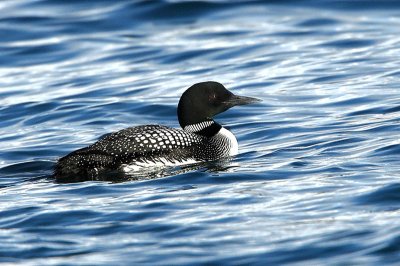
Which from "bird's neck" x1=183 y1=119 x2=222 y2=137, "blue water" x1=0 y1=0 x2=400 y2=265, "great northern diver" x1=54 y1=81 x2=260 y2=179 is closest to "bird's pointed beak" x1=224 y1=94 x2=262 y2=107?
"great northern diver" x1=54 y1=81 x2=260 y2=179

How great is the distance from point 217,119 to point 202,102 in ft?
7.23

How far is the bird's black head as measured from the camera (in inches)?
368

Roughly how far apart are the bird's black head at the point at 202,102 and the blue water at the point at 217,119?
0.46m

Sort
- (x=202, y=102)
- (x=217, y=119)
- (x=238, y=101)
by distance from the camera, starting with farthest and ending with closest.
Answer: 1. (x=217, y=119)
2. (x=238, y=101)
3. (x=202, y=102)

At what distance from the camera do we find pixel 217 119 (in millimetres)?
11633

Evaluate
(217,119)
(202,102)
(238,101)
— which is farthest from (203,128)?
(217,119)

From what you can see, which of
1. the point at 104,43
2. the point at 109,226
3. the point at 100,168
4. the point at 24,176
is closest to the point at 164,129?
the point at 100,168

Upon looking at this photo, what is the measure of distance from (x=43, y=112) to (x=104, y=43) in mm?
3992

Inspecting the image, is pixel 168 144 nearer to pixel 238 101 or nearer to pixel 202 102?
pixel 202 102

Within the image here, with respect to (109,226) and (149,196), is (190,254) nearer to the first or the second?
(109,226)

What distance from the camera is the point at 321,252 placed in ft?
20.5

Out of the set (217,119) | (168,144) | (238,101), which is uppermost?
(238,101)

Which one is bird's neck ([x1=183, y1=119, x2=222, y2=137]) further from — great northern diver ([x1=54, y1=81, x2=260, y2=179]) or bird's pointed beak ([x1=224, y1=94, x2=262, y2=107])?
bird's pointed beak ([x1=224, y1=94, x2=262, y2=107])

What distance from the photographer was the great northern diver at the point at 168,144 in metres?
8.62
